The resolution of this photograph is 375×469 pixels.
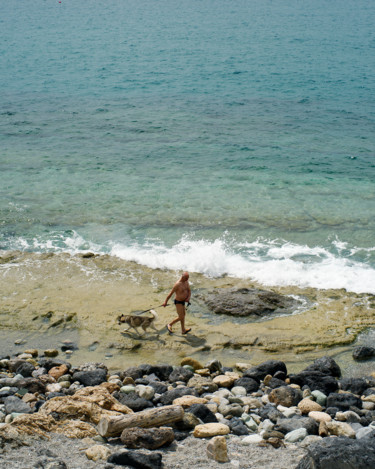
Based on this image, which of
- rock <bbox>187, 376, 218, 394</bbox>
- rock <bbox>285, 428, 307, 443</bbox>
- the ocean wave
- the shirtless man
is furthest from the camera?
the ocean wave

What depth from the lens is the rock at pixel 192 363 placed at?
1109 centimetres

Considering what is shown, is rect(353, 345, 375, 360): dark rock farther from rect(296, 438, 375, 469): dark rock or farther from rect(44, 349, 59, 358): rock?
rect(44, 349, 59, 358): rock

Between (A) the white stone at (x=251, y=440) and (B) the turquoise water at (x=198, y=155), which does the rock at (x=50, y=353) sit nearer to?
(B) the turquoise water at (x=198, y=155)

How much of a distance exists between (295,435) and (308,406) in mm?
1274

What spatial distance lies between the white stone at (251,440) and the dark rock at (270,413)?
806mm

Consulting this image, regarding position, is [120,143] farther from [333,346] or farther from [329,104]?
[333,346]

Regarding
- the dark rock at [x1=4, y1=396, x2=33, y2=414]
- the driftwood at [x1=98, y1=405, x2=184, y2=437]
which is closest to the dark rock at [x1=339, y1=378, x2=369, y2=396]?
the driftwood at [x1=98, y1=405, x2=184, y2=437]

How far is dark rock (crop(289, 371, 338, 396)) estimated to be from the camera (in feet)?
33.1

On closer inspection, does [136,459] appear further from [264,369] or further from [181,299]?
[181,299]

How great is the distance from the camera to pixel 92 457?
6977 mm

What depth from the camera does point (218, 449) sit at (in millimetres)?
7215

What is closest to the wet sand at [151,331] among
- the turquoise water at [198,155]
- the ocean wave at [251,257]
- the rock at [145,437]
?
the ocean wave at [251,257]

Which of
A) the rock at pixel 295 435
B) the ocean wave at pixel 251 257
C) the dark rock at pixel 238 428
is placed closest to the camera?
the rock at pixel 295 435

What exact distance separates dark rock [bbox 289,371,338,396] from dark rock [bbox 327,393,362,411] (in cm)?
49
